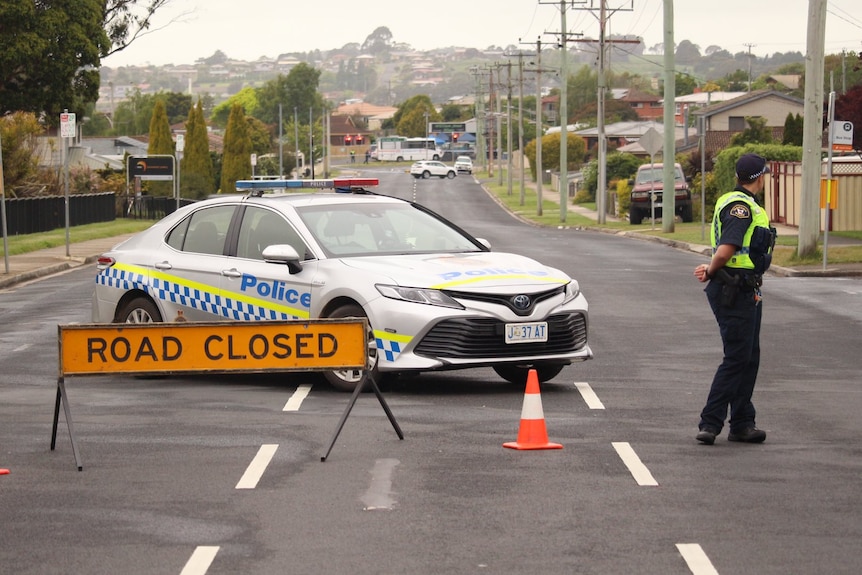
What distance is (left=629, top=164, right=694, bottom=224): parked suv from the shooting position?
49.8 meters

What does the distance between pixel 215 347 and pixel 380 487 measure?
1.95 m

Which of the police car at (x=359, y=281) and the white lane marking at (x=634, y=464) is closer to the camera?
the white lane marking at (x=634, y=464)

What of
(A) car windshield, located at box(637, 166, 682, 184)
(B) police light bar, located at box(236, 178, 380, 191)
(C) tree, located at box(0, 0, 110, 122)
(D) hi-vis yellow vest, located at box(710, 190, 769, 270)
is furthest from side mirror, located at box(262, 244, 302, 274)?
(A) car windshield, located at box(637, 166, 682, 184)

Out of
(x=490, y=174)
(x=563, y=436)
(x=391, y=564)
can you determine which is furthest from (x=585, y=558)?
(x=490, y=174)

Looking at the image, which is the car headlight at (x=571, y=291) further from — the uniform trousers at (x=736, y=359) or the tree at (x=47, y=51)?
the tree at (x=47, y=51)

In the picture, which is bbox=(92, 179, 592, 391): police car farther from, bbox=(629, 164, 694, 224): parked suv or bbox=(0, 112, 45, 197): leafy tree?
bbox=(629, 164, 694, 224): parked suv

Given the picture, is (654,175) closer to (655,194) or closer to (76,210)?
(655,194)

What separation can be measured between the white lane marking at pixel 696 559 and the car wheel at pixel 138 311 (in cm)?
747

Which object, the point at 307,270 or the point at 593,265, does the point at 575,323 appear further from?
the point at 593,265

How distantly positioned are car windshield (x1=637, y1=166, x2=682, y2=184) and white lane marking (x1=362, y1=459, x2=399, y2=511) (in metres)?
41.5

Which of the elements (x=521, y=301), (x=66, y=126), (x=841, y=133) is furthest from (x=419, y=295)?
(x=66, y=126)

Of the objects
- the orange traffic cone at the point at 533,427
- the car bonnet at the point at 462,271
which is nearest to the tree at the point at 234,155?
the car bonnet at the point at 462,271

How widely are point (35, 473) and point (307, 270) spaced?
3742 mm

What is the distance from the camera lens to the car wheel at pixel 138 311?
526 inches
